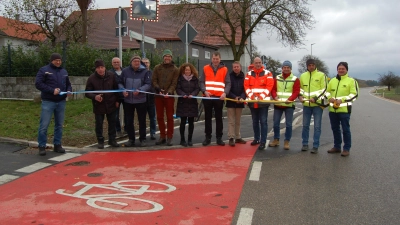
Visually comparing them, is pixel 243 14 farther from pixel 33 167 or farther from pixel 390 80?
pixel 390 80

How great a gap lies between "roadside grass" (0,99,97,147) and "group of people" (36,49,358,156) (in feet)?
3.83

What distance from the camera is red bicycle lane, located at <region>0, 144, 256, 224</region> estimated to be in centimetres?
433

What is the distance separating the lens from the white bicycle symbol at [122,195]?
4.57 metres

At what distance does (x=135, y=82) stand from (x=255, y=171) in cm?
345

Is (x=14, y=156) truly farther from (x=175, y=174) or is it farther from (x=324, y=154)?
(x=324, y=154)

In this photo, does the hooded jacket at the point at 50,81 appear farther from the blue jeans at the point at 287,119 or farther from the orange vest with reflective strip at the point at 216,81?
the blue jeans at the point at 287,119

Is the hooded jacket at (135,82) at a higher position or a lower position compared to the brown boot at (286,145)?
higher

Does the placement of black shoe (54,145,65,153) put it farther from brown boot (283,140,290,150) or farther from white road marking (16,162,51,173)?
brown boot (283,140,290,150)

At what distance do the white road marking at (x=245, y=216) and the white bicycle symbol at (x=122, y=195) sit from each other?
985 millimetres

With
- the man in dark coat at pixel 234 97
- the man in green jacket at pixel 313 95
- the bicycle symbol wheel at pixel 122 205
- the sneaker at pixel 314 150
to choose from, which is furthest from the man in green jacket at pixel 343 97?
the bicycle symbol wheel at pixel 122 205

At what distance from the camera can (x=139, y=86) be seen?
819 centimetres

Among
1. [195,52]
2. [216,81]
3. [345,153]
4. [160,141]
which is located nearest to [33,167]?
[160,141]

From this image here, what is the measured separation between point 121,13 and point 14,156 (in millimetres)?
4533

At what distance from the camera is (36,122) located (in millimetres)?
10297
